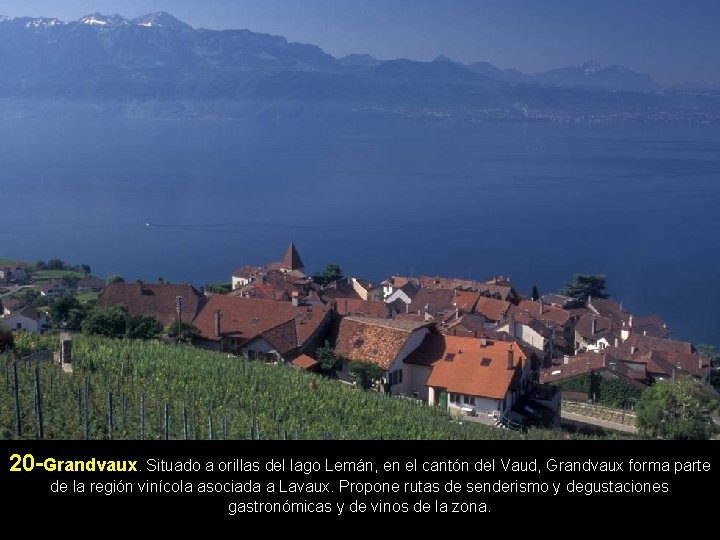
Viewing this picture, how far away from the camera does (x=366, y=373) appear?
1527cm

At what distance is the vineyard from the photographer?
7965 millimetres

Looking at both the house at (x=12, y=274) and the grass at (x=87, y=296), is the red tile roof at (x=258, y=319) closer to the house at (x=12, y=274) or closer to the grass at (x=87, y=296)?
the grass at (x=87, y=296)

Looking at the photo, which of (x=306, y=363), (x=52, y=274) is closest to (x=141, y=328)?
(x=306, y=363)

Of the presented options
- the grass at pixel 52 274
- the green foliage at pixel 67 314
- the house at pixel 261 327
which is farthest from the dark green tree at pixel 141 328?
the grass at pixel 52 274

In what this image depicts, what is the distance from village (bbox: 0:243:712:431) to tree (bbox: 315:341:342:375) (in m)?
0.03

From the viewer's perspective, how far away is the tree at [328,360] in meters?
16.0

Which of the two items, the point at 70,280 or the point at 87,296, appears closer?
the point at 87,296

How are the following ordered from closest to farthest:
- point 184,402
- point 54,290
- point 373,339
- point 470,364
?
point 184,402, point 470,364, point 373,339, point 54,290

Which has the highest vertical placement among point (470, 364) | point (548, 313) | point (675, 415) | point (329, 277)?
point (470, 364)

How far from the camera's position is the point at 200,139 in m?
159

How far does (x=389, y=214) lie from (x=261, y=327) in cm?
4999

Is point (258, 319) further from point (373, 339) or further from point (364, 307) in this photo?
point (364, 307)

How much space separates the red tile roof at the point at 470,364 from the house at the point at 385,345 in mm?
367
